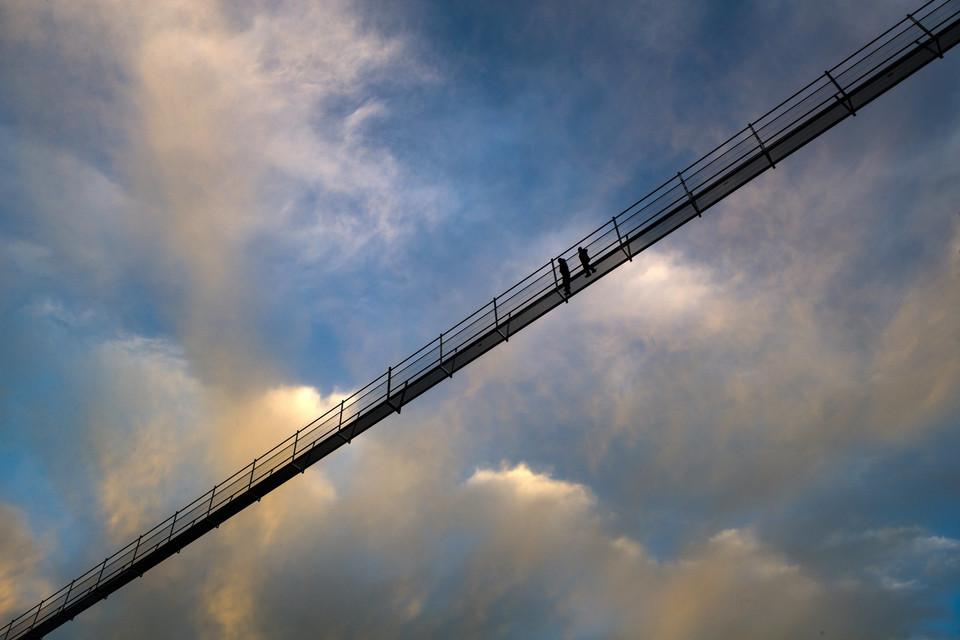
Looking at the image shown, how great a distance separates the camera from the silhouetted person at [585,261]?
17423 millimetres

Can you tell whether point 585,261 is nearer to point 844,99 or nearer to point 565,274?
point 565,274

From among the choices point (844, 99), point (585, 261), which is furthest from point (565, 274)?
point (844, 99)

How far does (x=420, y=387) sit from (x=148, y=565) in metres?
14.1

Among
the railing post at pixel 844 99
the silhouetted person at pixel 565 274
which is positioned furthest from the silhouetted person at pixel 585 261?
the railing post at pixel 844 99

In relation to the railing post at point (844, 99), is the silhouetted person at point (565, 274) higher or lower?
lower

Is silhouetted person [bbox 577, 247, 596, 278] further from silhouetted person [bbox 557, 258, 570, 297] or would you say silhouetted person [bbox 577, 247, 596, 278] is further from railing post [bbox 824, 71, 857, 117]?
railing post [bbox 824, 71, 857, 117]

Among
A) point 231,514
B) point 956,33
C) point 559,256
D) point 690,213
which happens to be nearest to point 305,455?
point 231,514

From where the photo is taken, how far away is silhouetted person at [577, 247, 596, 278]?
1742cm

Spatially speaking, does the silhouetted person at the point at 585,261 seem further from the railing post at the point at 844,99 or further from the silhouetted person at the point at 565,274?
the railing post at the point at 844,99

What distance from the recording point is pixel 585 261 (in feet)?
57.3

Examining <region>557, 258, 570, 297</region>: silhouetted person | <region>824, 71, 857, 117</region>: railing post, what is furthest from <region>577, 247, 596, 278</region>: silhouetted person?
<region>824, 71, 857, 117</region>: railing post

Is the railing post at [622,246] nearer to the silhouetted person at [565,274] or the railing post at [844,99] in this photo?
the silhouetted person at [565,274]

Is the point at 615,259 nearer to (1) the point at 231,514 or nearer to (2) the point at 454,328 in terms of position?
(2) the point at 454,328

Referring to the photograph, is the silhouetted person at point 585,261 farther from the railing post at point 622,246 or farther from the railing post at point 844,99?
the railing post at point 844,99
